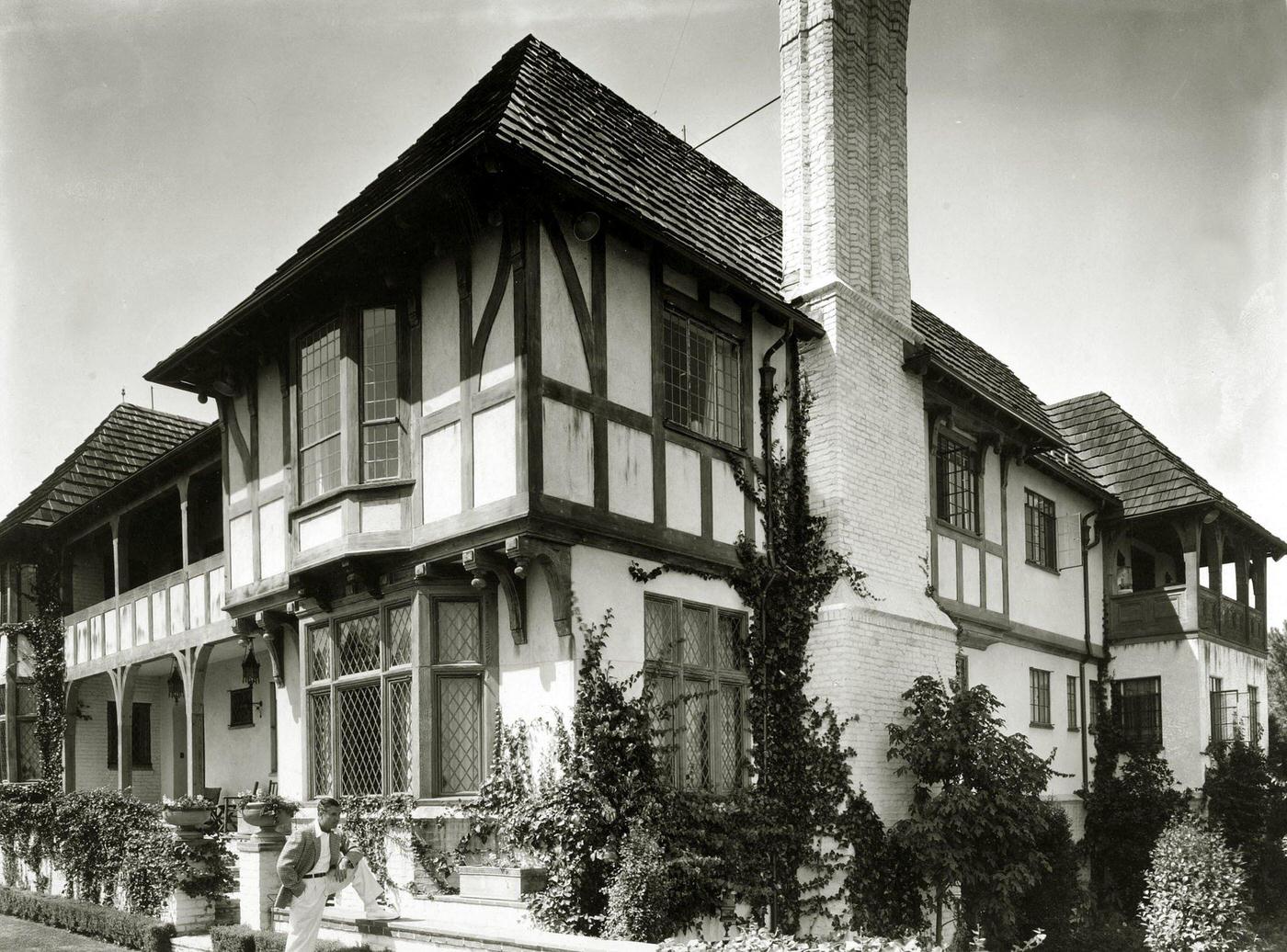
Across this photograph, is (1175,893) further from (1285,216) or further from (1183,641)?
(1285,216)

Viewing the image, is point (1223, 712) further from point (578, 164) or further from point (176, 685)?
point (176, 685)

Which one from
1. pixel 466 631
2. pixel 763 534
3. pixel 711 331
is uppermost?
pixel 711 331

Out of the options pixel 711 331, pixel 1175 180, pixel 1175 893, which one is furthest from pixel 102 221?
pixel 1175 893

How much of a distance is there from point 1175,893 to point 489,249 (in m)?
14.2

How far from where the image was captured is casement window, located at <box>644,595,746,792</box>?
13789 mm

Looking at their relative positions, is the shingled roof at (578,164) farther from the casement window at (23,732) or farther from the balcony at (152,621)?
the casement window at (23,732)

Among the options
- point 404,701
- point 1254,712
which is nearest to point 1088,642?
point 1254,712

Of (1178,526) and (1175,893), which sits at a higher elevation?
(1178,526)

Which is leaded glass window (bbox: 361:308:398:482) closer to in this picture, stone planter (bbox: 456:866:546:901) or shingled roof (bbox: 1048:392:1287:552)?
stone planter (bbox: 456:866:546:901)

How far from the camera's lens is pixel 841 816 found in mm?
14727

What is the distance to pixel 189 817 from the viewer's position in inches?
578

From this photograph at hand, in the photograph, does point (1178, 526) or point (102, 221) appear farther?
point (1178, 526)

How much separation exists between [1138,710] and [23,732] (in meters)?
23.3

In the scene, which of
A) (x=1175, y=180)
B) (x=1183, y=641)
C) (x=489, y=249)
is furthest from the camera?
(x=1183, y=641)
